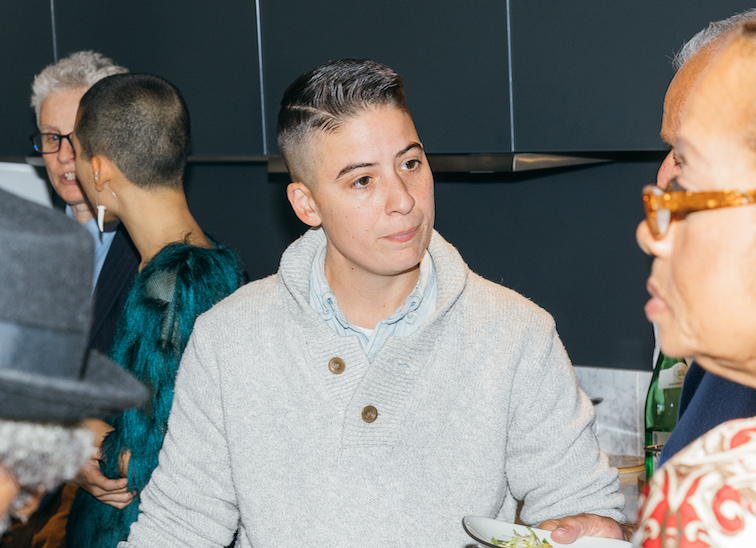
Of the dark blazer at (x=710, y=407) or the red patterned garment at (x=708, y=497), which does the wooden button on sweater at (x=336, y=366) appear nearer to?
the dark blazer at (x=710, y=407)

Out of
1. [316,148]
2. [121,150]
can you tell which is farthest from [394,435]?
[121,150]

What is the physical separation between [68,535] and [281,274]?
0.82 metres

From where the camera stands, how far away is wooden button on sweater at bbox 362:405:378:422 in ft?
4.24

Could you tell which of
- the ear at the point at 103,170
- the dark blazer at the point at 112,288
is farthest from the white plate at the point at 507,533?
the ear at the point at 103,170

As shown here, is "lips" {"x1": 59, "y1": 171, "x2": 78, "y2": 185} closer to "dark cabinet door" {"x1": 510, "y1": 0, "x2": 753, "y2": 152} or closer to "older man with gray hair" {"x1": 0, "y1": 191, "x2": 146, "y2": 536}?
"dark cabinet door" {"x1": 510, "y1": 0, "x2": 753, "y2": 152}

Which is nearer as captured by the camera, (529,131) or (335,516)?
(335,516)

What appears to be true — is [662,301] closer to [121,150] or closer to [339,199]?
[339,199]

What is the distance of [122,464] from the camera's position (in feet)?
5.33

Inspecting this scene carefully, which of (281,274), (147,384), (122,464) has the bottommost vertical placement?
(122,464)

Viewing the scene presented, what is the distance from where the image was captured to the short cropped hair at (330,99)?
1.37 meters

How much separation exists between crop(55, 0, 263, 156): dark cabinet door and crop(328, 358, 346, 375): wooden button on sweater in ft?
3.34

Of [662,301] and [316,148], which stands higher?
[316,148]

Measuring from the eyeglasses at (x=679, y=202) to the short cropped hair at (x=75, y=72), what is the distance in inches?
76.1

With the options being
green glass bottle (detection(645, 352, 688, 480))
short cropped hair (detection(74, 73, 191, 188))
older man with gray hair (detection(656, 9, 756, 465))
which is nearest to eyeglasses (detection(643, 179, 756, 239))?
older man with gray hair (detection(656, 9, 756, 465))
